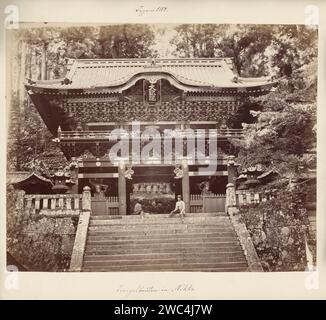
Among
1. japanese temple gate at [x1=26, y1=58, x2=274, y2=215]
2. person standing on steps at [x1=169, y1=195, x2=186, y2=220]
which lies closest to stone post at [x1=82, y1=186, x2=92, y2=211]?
japanese temple gate at [x1=26, y1=58, x2=274, y2=215]

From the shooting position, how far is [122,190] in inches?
50.9

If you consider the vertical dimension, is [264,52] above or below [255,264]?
above

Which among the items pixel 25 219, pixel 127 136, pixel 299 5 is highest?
pixel 299 5

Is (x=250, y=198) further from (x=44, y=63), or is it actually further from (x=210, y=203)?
(x=44, y=63)

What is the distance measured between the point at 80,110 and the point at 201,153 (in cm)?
39

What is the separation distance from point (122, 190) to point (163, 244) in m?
0.20

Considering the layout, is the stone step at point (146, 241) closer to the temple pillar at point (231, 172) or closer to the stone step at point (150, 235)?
the stone step at point (150, 235)

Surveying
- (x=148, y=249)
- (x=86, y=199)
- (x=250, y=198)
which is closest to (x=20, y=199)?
(x=86, y=199)

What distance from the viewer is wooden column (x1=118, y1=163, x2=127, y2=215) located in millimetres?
1280

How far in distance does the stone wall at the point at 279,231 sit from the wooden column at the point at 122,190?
35 centimetres

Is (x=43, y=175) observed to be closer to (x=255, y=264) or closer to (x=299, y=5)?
(x=255, y=264)

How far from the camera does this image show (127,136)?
127cm
